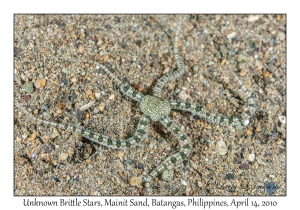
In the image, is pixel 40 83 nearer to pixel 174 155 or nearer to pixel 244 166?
pixel 174 155

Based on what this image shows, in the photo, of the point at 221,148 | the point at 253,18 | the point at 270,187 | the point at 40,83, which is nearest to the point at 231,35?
the point at 253,18

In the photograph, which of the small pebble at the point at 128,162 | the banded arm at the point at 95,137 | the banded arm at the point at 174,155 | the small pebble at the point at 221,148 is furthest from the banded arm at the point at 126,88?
the small pebble at the point at 221,148

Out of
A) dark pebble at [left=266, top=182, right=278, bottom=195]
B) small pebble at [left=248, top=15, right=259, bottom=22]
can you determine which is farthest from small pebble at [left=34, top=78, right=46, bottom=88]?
small pebble at [left=248, top=15, right=259, bottom=22]

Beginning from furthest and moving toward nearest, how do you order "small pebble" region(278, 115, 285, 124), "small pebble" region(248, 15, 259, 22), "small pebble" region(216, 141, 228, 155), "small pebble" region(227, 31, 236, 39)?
"small pebble" region(248, 15, 259, 22)
"small pebble" region(227, 31, 236, 39)
"small pebble" region(278, 115, 285, 124)
"small pebble" region(216, 141, 228, 155)

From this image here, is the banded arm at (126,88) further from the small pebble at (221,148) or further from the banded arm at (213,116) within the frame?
the small pebble at (221,148)

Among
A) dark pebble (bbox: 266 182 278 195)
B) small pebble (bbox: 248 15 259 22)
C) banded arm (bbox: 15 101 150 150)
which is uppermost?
small pebble (bbox: 248 15 259 22)

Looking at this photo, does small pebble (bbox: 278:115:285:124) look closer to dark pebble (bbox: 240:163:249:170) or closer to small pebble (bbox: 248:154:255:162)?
small pebble (bbox: 248:154:255:162)

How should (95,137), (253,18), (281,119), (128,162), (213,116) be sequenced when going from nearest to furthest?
(95,137), (128,162), (213,116), (281,119), (253,18)
